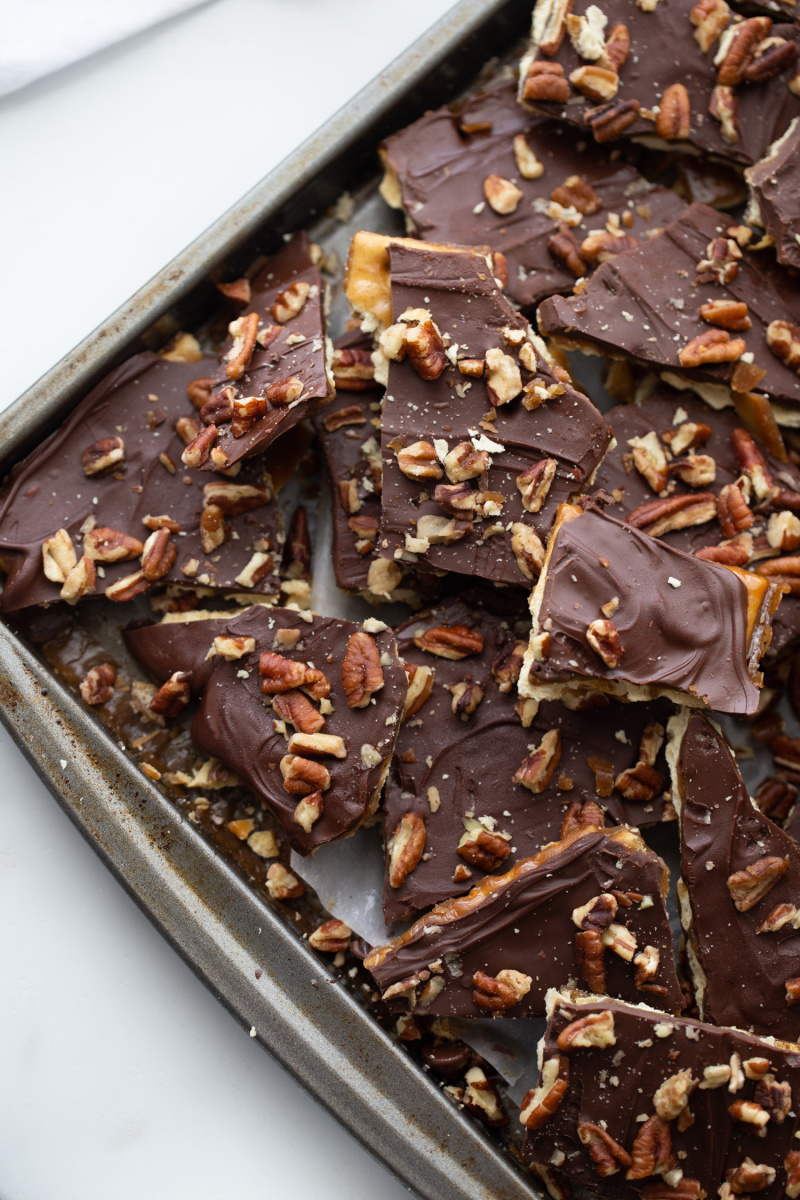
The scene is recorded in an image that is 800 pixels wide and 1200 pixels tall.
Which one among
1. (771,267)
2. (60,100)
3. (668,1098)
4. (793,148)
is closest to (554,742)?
(668,1098)

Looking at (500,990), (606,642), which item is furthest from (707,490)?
(500,990)

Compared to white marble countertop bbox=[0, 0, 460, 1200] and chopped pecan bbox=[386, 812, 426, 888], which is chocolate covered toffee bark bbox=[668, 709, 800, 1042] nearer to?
chopped pecan bbox=[386, 812, 426, 888]

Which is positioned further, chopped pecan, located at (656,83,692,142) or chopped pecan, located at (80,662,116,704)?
chopped pecan, located at (656,83,692,142)

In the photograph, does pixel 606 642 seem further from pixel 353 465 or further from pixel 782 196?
pixel 782 196

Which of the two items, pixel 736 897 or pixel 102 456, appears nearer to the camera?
pixel 736 897

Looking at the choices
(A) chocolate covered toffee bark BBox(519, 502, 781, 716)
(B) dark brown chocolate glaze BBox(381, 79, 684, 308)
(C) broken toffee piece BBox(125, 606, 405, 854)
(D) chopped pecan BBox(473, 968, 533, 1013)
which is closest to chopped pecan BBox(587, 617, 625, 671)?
(A) chocolate covered toffee bark BBox(519, 502, 781, 716)

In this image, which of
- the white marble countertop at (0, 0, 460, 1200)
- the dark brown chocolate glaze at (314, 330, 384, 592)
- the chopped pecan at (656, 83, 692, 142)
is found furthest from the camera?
the chopped pecan at (656, 83, 692, 142)

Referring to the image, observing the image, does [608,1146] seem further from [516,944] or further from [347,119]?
[347,119]
